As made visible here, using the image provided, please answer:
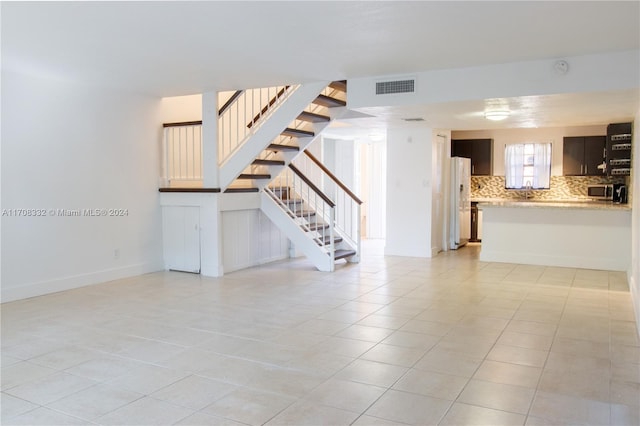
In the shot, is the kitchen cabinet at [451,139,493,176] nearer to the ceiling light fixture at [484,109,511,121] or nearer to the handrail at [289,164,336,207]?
the ceiling light fixture at [484,109,511,121]

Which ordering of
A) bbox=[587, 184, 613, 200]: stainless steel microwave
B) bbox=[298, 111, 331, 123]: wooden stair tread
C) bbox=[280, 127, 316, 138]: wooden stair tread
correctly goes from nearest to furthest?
bbox=[298, 111, 331, 123]: wooden stair tread → bbox=[280, 127, 316, 138]: wooden stair tread → bbox=[587, 184, 613, 200]: stainless steel microwave

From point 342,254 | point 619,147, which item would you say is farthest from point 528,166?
point 342,254

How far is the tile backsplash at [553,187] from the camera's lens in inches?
365

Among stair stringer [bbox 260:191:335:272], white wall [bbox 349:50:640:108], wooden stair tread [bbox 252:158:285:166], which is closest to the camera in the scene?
white wall [bbox 349:50:640:108]

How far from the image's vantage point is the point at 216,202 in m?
6.81

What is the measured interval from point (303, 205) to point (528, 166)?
4.83 m

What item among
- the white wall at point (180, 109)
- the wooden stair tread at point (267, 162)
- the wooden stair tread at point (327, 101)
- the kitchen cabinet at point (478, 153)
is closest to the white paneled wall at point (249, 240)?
the wooden stair tread at point (267, 162)

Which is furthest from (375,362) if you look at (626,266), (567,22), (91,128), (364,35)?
(626,266)

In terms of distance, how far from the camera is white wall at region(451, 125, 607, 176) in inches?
363

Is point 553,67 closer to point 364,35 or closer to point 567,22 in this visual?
point 567,22

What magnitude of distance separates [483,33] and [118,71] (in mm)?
3899

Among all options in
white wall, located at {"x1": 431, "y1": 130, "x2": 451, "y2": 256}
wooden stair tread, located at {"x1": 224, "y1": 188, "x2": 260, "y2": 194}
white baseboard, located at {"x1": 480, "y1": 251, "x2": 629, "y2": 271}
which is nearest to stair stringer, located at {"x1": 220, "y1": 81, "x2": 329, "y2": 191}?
wooden stair tread, located at {"x1": 224, "y1": 188, "x2": 260, "y2": 194}

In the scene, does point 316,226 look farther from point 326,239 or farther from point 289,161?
point 289,161

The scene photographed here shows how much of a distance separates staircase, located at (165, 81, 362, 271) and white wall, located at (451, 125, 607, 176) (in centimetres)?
381
